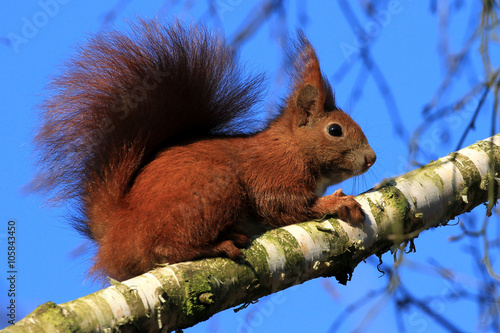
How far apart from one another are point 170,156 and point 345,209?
36.7 inches

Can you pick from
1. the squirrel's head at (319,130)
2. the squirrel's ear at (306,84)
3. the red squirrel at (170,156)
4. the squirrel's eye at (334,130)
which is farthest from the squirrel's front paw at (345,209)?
the squirrel's ear at (306,84)

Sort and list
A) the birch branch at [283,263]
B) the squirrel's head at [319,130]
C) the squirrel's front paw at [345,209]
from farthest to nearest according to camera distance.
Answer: the squirrel's head at [319,130], the squirrel's front paw at [345,209], the birch branch at [283,263]

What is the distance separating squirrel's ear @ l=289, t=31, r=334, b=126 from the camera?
3.25 metres

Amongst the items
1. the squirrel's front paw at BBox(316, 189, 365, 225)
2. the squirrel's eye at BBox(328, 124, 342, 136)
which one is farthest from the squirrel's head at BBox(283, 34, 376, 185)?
the squirrel's front paw at BBox(316, 189, 365, 225)

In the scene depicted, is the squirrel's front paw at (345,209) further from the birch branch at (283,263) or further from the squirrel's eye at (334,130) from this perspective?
the squirrel's eye at (334,130)

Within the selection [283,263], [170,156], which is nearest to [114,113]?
[170,156]

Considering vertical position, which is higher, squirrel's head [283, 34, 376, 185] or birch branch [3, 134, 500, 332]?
squirrel's head [283, 34, 376, 185]

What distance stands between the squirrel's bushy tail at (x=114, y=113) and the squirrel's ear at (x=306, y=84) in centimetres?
62

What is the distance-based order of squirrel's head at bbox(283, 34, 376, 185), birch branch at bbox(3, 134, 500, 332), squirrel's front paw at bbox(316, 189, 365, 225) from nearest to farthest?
birch branch at bbox(3, 134, 500, 332)
squirrel's front paw at bbox(316, 189, 365, 225)
squirrel's head at bbox(283, 34, 376, 185)

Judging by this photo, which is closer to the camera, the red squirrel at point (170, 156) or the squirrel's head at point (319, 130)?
the red squirrel at point (170, 156)

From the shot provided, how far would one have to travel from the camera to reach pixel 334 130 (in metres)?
3.29

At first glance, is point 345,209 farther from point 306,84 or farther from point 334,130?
point 306,84

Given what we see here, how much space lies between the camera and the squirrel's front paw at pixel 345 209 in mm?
2541

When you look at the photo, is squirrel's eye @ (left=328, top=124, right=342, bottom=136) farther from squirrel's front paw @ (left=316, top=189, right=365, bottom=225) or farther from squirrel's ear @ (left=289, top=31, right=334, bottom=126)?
squirrel's front paw @ (left=316, top=189, right=365, bottom=225)
